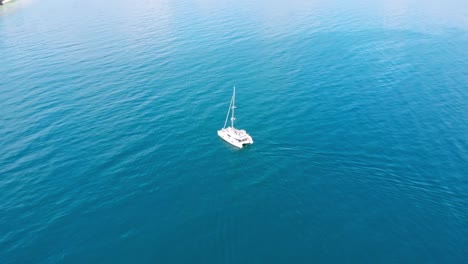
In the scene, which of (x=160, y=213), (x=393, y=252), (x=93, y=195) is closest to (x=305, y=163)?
(x=393, y=252)

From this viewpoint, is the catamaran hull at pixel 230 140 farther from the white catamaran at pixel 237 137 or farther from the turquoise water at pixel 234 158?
the turquoise water at pixel 234 158

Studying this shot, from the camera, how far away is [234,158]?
101438 mm

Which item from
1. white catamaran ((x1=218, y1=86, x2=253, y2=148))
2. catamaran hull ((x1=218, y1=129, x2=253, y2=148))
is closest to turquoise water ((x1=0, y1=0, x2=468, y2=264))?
catamaran hull ((x1=218, y1=129, x2=253, y2=148))

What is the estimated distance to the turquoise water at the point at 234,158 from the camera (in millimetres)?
75312

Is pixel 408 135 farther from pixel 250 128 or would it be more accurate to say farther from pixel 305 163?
pixel 250 128

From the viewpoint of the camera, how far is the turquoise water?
75.3 meters

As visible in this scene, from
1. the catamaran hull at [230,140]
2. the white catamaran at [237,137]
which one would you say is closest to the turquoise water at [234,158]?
the catamaran hull at [230,140]

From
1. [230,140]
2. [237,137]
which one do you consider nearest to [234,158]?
[237,137]

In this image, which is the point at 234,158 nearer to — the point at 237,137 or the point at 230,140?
the point at 237,137

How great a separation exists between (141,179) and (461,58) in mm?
161861

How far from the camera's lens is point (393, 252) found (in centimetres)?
7256

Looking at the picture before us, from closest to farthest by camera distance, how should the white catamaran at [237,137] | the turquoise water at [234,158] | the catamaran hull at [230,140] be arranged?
the turquoise water at [234,158]
the white catamaran at [237,137]
the catamaran hull at [230,140]

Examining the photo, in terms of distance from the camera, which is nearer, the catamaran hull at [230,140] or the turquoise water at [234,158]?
the turquoise water at [234,158]

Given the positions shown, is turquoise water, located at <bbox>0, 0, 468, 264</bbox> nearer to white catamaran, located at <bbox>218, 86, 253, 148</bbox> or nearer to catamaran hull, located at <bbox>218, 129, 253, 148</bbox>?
catamaran hull, located at <bbox>218, 129, 253, 148</bbox>
